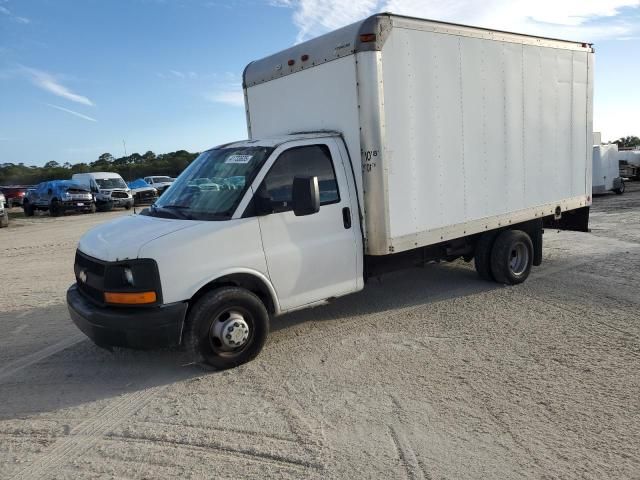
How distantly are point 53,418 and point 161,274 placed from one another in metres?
1.37

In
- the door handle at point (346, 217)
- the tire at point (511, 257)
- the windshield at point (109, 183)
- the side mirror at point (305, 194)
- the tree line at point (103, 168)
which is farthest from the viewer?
the tree line at point (103, 168)

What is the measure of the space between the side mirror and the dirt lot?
1468 mm

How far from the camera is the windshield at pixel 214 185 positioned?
480cm

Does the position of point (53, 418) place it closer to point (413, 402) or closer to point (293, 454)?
point (293, 454)

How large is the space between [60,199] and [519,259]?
2534 cm

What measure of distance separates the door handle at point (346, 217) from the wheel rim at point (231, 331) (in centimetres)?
139

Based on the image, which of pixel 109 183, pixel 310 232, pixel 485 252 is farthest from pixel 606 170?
pixel 109 183

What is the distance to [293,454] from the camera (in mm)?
3350

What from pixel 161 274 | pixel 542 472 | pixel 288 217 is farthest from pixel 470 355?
pixel 161 274

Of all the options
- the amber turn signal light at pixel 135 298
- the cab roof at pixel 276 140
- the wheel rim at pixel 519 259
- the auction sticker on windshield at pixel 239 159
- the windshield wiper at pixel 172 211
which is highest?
the cab roof at pixel 276 140

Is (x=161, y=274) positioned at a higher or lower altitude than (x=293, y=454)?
higher

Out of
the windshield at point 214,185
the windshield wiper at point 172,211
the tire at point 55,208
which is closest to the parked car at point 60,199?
the tire at point 55,208

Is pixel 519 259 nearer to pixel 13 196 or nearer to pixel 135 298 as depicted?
pixel 135 298

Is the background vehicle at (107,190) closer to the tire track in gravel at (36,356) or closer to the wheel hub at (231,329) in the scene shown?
the tire track in gravel at (36,356)
